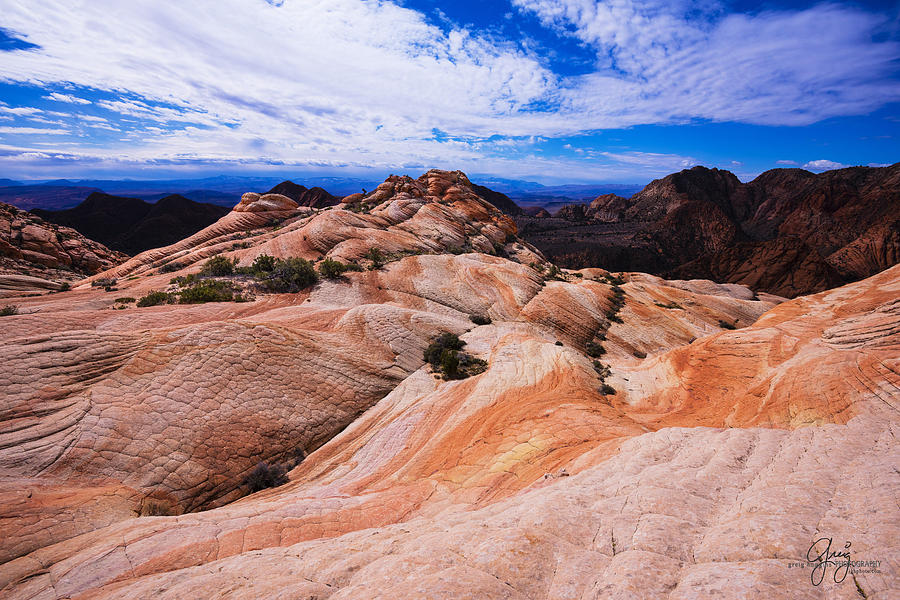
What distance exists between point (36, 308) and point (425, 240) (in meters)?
30.0

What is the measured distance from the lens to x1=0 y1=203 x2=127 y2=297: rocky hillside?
33656 mm

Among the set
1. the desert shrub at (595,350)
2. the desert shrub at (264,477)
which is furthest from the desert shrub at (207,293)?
the desert shrub at (595,350)

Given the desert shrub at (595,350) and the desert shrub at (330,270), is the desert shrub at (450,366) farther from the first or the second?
the desert shrub at (330,270)

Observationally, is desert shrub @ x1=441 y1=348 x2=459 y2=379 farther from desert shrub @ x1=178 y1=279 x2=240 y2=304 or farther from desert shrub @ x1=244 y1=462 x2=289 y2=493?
desert shrub @ x1=178 y1=279 x2=240 y2=304

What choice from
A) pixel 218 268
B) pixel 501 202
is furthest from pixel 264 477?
pixel 501 202

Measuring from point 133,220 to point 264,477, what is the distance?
16256cm

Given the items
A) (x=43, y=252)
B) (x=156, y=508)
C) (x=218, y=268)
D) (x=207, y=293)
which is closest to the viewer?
(x=156, y=508)

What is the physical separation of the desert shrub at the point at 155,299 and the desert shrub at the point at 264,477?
45.8 ft

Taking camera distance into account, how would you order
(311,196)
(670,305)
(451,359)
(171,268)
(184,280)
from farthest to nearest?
1. (311,196)
2. (670,305)
3. (171,268)
4. (184,280)
5. (451,359)

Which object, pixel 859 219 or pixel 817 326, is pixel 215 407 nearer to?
pixel 817 326

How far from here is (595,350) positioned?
23.7m

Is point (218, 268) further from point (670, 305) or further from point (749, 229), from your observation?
point (749, 229)

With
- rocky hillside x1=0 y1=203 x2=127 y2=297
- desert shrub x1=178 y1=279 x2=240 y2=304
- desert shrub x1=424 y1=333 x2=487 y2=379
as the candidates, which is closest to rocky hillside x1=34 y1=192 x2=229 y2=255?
rocky hillside x1=0 y1=203 x2=127 y2=297

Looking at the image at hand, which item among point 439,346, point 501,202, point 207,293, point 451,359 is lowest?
point 451,359
